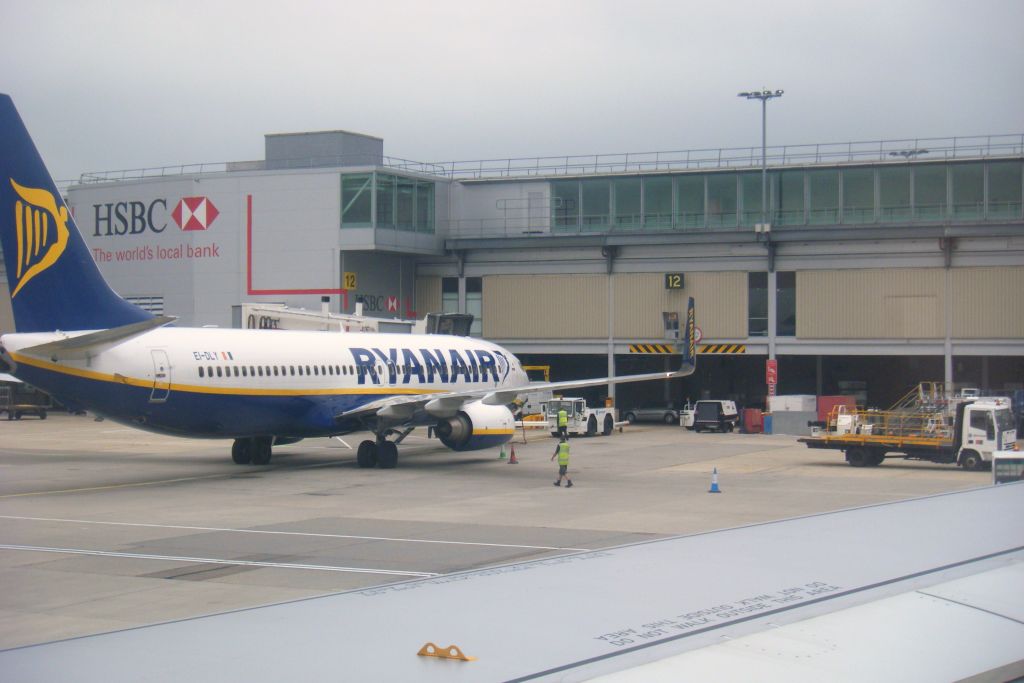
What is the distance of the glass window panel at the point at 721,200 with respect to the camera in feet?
190

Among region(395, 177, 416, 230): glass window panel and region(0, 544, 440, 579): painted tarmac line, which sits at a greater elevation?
region(395, 177, 416, 230): glass window panel

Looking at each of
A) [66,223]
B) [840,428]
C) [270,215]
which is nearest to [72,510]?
[66,223]

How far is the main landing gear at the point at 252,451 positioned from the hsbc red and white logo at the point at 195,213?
26.9 meters

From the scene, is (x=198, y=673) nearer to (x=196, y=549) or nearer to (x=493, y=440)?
(x=196, y=549)

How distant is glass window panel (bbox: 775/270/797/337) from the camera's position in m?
56.6

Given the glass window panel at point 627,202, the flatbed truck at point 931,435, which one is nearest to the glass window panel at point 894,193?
the glass window panel at point 627,202

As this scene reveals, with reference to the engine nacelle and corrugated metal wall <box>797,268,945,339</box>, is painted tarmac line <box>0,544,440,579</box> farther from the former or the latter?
corrugated metal wall <box>797,268,945,339</box>

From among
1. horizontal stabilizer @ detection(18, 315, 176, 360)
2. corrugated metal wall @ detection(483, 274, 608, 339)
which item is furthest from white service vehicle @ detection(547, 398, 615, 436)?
horizontal stabilizer @ detection(18, 315, 176, 360)

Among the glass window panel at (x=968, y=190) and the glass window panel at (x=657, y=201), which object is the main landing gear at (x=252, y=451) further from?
the glass window panel at (x=968, y=190)

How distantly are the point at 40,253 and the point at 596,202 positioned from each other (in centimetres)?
3865

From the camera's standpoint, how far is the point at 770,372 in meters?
55.0

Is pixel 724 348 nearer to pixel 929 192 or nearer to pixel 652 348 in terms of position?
pixel 652 348

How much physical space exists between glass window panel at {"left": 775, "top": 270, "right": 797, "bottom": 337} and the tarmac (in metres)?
14.6

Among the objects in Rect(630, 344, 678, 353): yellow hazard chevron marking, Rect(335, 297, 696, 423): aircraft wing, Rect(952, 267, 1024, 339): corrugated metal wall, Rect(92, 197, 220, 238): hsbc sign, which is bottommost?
Rect(335, 297, 696, 423): aircraft wing
